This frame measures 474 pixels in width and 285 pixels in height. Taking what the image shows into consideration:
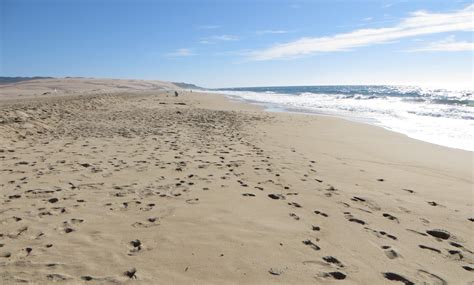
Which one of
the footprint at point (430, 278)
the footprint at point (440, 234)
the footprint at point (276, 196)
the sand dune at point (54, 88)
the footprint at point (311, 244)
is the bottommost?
the footprint at point (430, 278)

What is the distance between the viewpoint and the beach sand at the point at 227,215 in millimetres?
3115

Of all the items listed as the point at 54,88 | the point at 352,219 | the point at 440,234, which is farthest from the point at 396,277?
the point at 54,88

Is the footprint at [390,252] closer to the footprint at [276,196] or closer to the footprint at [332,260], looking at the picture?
the footprint at [332,260]

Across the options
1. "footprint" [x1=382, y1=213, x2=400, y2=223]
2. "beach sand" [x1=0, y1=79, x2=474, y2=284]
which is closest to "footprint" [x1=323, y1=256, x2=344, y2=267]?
"beach sand" [x1=0, y1=79, x2=474, y2=284]

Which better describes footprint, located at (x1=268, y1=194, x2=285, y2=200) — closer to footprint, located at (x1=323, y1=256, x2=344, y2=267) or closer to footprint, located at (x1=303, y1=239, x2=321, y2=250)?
footprint, located at (x1=303, y1=239, x2=321, y2=250)

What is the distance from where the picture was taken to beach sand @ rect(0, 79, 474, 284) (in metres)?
3.12

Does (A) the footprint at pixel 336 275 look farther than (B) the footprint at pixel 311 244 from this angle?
No

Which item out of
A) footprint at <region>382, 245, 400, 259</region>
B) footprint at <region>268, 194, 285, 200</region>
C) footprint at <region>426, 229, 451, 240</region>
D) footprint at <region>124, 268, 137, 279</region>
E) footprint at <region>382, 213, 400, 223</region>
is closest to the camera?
footprint at <region>124, 268, 137, 279</region>

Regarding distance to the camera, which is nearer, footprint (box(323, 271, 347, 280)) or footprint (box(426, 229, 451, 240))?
footprint (box(323, 271, 347, 280))

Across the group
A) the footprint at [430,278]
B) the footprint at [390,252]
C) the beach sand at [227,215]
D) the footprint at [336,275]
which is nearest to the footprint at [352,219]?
the beach sand at [227,215]

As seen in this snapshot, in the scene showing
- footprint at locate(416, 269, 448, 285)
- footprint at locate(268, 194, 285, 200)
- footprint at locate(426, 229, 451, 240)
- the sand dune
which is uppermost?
the sand dune

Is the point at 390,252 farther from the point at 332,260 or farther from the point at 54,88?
the point at 54,88

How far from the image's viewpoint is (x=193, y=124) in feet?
45.2

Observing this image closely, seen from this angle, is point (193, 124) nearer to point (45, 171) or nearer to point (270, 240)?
point (45, 171)
